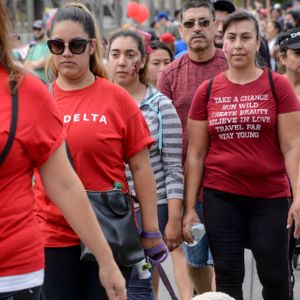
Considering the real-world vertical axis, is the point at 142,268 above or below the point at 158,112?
below

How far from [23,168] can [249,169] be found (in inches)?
94.5

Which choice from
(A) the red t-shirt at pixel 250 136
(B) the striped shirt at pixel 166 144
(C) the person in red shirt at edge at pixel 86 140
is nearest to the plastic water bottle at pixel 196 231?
(B) the striped shirt at pixel 166 144

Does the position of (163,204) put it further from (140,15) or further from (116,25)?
(116,25)

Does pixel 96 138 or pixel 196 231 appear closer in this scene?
pixel 96 138

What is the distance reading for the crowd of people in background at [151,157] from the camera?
3572 millimetres

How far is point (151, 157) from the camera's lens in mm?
5941

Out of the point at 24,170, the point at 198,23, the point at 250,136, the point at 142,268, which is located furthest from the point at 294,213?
the point at 24,170

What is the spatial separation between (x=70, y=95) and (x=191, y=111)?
125cm

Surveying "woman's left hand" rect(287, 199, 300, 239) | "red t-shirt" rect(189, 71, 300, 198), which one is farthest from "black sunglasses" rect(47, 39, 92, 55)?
"woman's left hand" rect(287, 199, 300, 239)

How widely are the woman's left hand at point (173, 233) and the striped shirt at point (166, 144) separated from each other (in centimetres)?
16

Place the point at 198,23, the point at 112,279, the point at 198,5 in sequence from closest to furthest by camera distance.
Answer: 1. the point at 112,279
2. the point at 198,23
3. the point at 198,5

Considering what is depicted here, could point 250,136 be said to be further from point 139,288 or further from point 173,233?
point 139,288

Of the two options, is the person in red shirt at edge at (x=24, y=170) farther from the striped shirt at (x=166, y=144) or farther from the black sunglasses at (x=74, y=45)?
the striped shirt at (x=166, y=144)

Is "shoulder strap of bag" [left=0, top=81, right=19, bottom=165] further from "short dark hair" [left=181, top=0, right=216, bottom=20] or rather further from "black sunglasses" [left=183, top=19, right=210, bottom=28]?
"short dark hair" [left=181, top=0, right=216, bottom=20]
